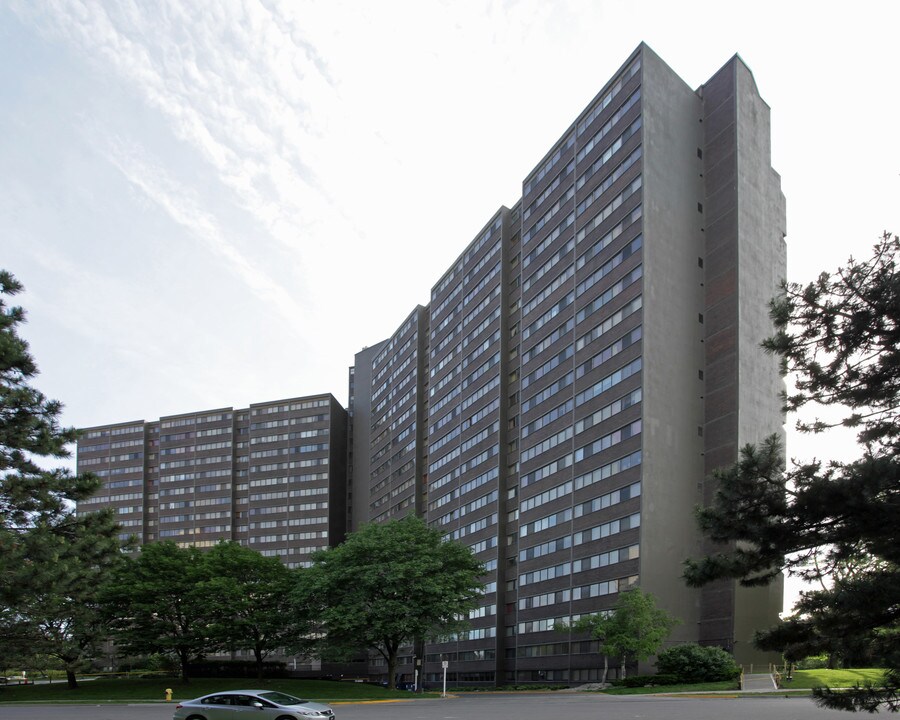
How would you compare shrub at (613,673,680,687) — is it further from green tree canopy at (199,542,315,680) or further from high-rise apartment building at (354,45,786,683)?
green tree canopy at (199,542,315,680)

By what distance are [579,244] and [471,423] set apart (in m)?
33.9

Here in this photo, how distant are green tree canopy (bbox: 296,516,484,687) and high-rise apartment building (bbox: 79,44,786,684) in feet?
18.6

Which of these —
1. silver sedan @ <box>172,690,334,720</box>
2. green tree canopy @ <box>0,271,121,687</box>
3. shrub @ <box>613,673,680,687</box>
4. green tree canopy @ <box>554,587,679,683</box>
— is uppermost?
green tree canopy @ <box>0,271,121,687</box>

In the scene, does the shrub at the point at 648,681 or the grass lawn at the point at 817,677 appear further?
the shrub at the point at 648,681

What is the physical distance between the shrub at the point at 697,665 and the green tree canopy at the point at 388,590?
15.2 metres

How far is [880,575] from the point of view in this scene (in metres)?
14.4

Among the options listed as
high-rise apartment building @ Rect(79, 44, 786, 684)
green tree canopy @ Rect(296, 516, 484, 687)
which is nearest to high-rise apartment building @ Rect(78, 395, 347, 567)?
high-rise apartment building @ Rect(79, 44, 786, 684)

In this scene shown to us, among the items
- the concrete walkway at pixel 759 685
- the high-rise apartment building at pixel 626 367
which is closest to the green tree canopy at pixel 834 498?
the concrete walkway at pixel 759 685

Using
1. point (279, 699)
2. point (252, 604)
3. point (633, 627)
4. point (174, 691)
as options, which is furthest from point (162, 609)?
point (279, 699)

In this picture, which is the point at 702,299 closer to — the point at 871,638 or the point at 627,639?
the point at 627,639

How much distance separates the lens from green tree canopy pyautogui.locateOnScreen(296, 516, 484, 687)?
5969 cm

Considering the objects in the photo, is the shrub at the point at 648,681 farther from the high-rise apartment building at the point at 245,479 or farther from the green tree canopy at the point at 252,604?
the high-rise apartment building at the point at 245,479

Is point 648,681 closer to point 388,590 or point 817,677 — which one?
point 817,677

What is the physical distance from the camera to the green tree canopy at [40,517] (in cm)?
2227
